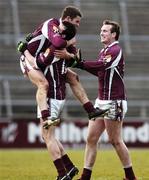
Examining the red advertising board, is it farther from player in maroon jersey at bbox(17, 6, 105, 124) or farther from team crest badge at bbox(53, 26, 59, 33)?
team crest badge at bbox(53, 26, 59, 33)

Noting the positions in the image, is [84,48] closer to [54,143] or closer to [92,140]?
[92,140]

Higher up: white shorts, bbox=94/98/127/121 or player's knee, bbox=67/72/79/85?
player's knee, bbox=67/72/79/85

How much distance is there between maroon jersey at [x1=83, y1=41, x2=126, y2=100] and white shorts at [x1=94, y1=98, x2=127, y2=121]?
59mm

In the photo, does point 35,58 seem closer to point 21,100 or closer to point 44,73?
point 44,73

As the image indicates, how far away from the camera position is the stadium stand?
25.8m

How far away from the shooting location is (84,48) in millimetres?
28547

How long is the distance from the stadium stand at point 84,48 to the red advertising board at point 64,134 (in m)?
2.19

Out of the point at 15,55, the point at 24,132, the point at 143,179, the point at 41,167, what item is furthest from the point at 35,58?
the point at 15,55

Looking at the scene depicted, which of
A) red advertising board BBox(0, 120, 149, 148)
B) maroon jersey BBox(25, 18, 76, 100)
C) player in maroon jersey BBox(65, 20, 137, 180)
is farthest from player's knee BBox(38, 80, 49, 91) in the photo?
red advertising board BBox(0, 120, 149, 148)

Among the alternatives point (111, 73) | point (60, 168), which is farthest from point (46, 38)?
point (60, 168)

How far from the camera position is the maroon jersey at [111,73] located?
10695 millimetres

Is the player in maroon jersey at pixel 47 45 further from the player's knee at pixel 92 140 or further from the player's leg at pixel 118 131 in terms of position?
the player's knee at pixel 92 140

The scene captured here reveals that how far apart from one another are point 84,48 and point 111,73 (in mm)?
17784

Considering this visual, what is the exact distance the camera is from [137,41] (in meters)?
28.8
